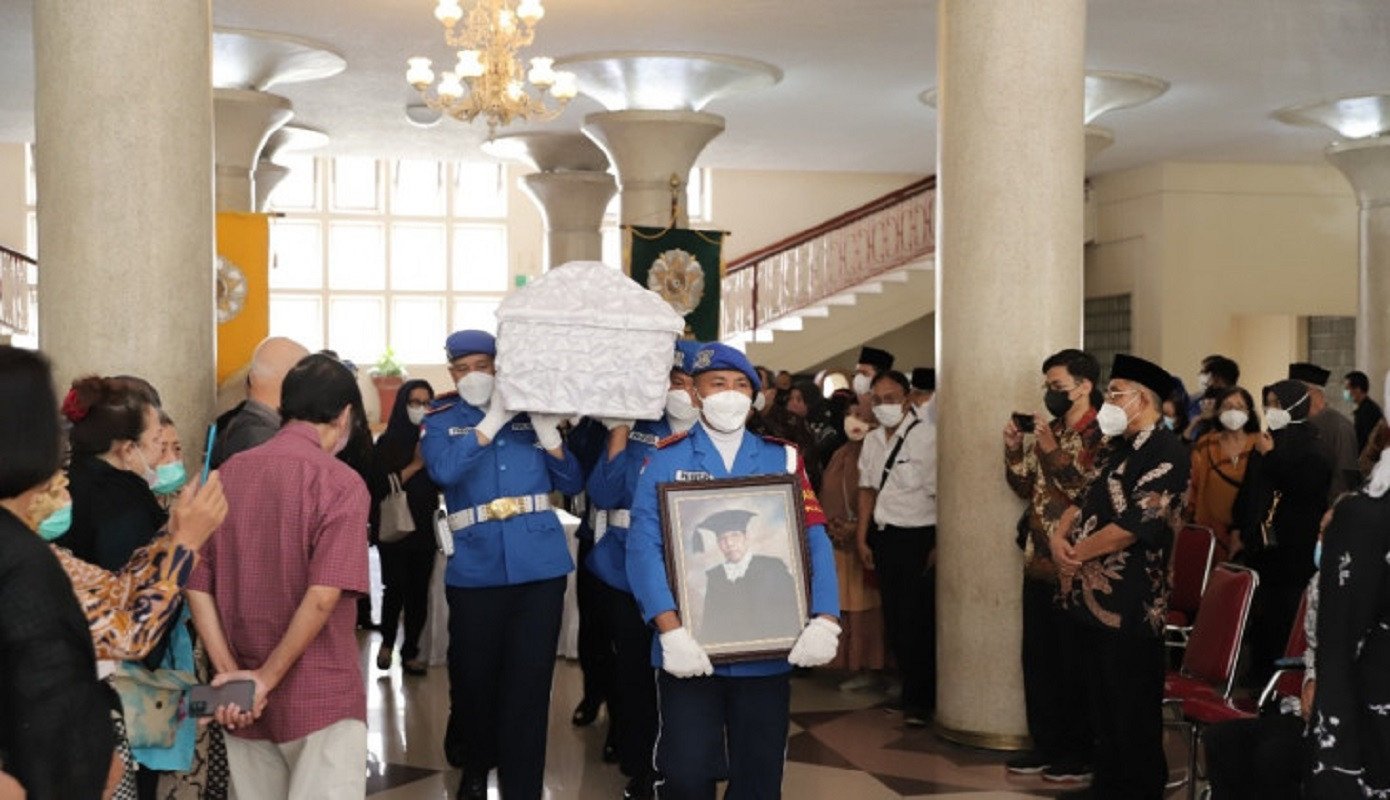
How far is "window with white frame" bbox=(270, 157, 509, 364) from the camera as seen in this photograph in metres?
23.9

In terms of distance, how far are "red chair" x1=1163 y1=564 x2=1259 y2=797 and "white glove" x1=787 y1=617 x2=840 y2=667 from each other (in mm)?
1704

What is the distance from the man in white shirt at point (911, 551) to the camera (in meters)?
7.61

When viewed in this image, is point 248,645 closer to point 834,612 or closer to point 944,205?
point 834,612

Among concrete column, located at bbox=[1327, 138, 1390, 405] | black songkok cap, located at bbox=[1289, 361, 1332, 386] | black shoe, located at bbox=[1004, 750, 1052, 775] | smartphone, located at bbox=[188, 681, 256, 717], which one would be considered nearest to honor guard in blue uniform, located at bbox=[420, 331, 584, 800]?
smartphone, located at bbox=[188, 681, 256, 717]

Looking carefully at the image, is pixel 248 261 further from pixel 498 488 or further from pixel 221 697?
pixel 221 697

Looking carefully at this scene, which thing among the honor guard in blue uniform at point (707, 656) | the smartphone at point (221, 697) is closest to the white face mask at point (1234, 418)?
the honor guard in blue uniform at point (707, 656)

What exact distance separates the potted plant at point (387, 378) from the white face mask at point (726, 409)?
1755 centimetres

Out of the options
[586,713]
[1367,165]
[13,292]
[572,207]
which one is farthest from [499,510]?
[13,292]

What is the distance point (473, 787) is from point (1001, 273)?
3.04m

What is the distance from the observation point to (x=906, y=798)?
612cm

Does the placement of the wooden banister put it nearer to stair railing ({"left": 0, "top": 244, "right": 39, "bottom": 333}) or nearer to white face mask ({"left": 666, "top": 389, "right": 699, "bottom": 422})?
stair railing ({"left": 0, "top": 244, "right": 39, "bottom": 333})

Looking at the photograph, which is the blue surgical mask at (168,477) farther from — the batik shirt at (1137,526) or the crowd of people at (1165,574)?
the batik shirt at (1137,526)

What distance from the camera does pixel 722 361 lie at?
14.9 ft

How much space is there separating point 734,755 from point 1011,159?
3.35 m
